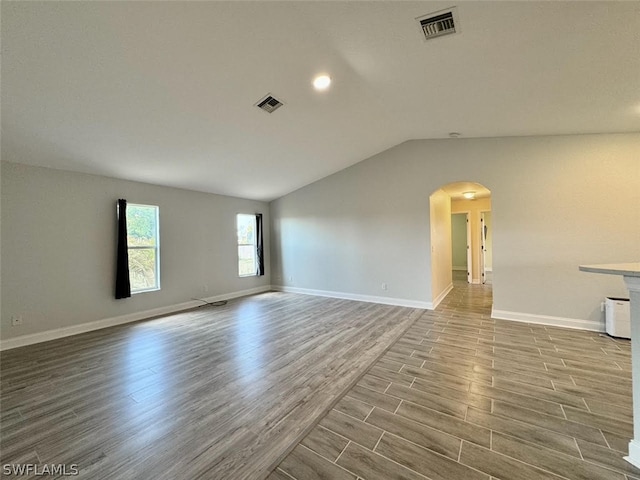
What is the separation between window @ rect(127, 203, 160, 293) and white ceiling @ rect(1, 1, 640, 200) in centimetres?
93

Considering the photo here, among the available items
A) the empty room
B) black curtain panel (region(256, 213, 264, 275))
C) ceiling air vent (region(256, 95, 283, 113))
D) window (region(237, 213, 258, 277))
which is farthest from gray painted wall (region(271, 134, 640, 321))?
ceiling air vent (region(256, 95, 283, 113))

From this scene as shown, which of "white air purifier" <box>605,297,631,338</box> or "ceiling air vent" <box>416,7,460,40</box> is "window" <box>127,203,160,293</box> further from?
"white air purifier" <box>605,297,631,338</box>

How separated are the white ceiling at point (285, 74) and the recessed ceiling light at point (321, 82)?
0.27ft

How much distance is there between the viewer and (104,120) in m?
3.04

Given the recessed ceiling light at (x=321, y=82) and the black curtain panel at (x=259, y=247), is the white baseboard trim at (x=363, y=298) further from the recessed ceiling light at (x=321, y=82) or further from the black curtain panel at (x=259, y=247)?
the recessed ceiling light at (x=321, y=82)

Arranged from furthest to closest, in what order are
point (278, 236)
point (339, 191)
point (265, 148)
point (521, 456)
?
point (278, 236), point (339, 191), point (265, 148), point (521, 456)

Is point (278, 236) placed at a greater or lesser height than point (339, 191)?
lesser

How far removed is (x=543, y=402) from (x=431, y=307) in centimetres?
287

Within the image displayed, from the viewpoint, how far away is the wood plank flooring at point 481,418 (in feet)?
5.02

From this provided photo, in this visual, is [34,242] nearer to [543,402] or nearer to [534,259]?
[543,402]

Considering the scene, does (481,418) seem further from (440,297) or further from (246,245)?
(246,245)

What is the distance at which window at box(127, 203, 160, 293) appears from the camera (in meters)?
4.79

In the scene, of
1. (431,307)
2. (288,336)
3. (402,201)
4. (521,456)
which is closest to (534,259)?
(431,307)

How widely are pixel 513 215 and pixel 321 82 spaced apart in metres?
3.59
